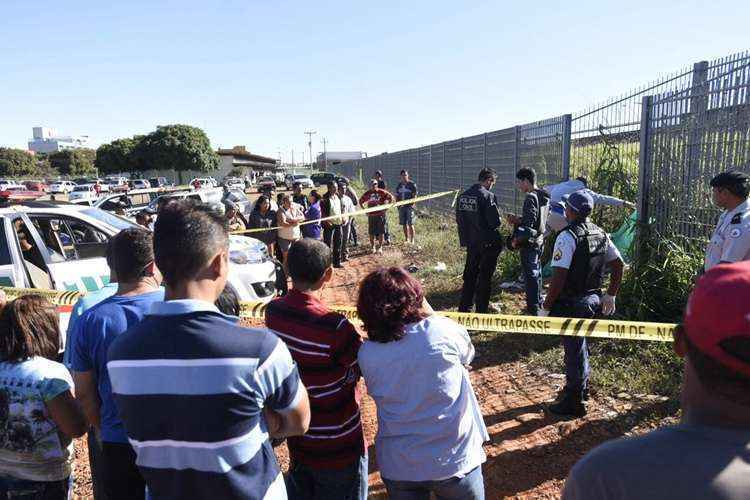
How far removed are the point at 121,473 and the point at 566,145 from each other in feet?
26.3

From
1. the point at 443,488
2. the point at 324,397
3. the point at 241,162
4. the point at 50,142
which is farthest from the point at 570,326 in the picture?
the point at 50,142

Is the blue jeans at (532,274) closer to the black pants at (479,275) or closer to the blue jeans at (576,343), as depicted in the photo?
the black pants at (479,275)

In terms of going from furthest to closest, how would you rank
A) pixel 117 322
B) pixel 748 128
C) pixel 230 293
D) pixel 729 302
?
pixel 748 128
pixel 230 293
pixel 117 322
pixel 729 302

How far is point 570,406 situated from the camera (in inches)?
173

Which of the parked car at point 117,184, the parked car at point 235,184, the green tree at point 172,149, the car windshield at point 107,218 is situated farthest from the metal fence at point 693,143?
the green tree at point 172,149

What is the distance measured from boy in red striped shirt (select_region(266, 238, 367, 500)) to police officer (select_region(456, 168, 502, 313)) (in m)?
4.46

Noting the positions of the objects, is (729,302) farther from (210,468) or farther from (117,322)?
(117,322)

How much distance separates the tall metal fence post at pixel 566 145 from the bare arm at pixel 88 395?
7769mm

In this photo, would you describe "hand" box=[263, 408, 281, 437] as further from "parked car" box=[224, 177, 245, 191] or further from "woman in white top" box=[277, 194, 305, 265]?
"parked car" box=[224, 177, 245, 191]

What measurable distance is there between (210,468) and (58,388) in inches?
48.5

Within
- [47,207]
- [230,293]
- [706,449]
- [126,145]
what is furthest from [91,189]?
[706,449]

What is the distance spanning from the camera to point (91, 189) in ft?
121

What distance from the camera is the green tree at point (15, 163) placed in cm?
6906

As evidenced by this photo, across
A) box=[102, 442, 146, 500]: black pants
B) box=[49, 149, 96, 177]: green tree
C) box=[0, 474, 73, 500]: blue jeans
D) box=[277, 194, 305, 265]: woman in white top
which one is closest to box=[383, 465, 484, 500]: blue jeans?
box=[102, 442, 146, 500]: black pants
